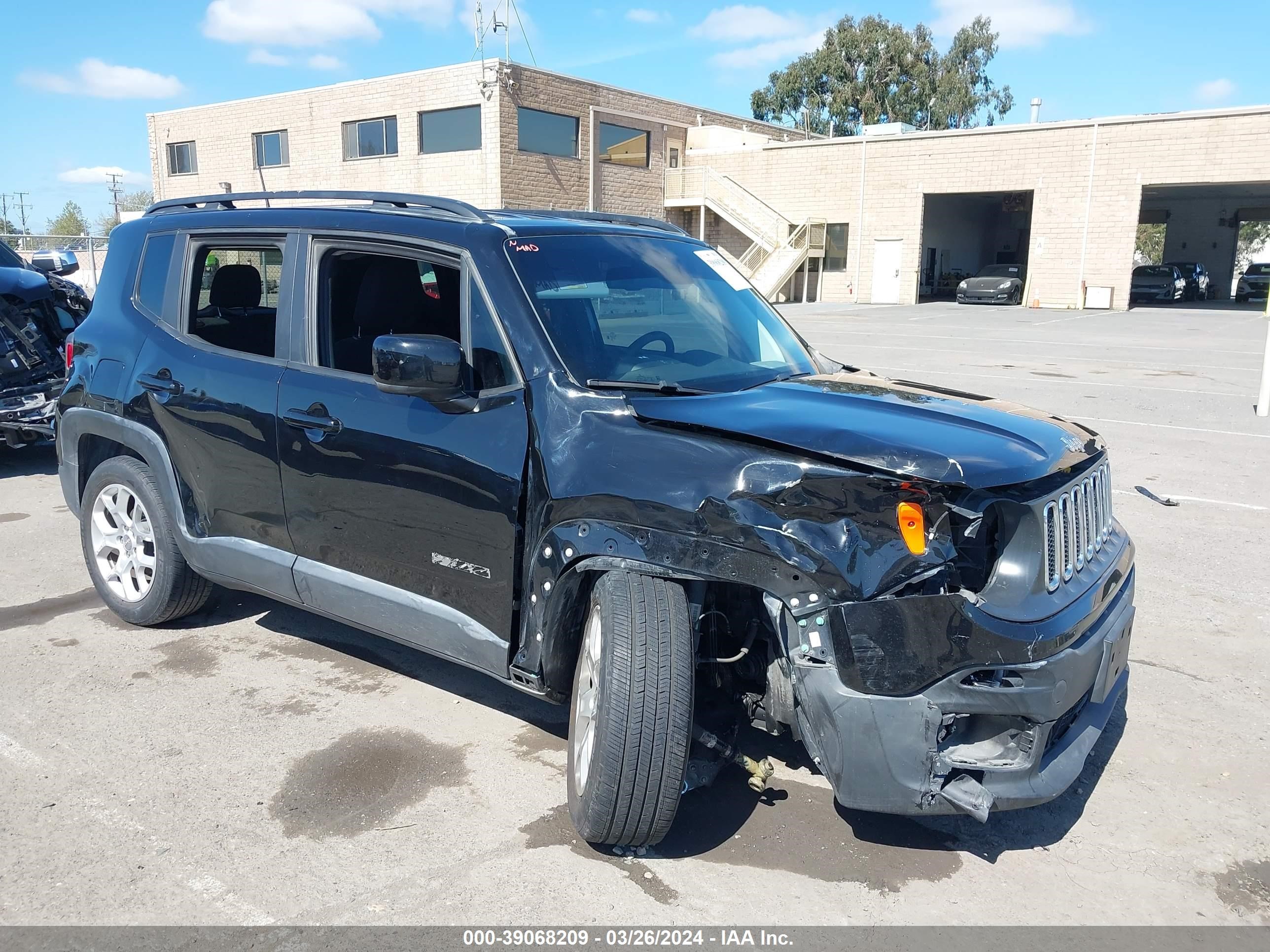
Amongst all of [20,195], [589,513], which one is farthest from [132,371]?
[20,195]

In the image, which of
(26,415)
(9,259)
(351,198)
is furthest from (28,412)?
(351,198)

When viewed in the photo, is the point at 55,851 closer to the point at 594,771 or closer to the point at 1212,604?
the point at 594,771

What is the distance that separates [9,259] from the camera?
950 cm

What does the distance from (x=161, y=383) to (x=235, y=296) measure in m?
0.61

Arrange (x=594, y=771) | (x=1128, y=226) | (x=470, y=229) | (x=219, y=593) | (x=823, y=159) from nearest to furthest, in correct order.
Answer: (x=594, y=771) < (x=470, y=229) < (x=219, y=593) < (x=1128, y=226) < (x=823, y=159)

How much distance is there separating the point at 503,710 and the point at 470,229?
2010 mm

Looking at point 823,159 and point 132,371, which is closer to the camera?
point 132,371

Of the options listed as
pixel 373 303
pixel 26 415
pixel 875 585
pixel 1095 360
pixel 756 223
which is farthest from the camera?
pixel 756 223

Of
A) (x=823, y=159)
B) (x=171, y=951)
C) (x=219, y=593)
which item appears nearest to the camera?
(x=171, y=951)

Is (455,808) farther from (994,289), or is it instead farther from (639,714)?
(994,289)

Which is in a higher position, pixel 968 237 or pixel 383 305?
pixel 968 237

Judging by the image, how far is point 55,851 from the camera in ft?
10.6

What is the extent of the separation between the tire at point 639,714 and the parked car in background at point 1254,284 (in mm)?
44732

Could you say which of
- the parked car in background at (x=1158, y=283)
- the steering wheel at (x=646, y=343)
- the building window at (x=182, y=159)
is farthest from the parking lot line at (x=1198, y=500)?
the building window at (x=182, y=159)
